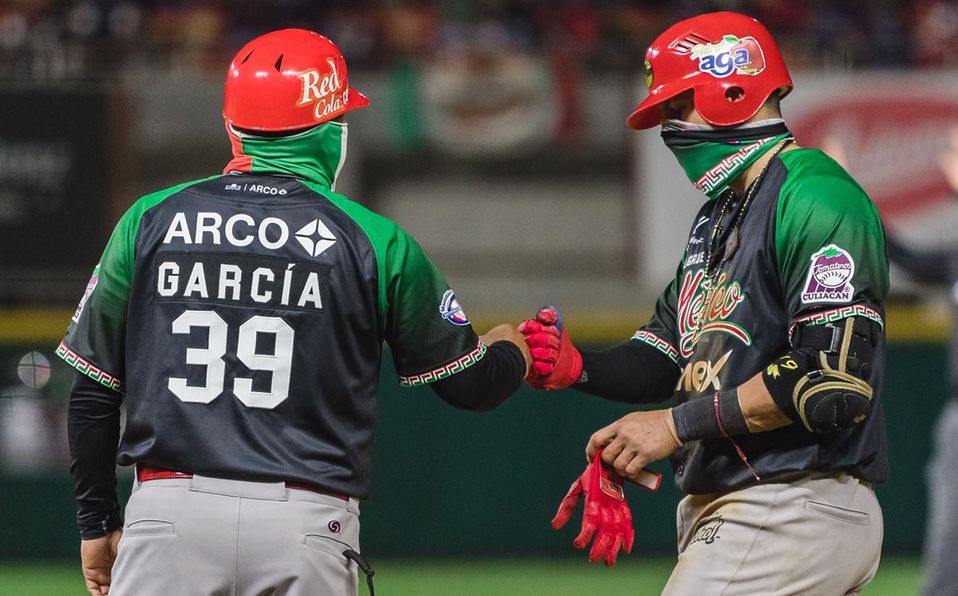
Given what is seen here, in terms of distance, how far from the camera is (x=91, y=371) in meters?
3.72

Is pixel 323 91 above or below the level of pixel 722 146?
above

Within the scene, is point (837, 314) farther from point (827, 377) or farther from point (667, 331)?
point (667, 331)

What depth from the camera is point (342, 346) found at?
3.62m

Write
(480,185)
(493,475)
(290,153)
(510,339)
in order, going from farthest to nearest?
(480,185), (493,475), (510,339), (290,153)

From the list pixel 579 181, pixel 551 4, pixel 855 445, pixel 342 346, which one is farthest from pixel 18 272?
pixel 855 445

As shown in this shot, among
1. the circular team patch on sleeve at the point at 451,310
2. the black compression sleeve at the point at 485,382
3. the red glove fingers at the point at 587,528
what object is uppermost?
the circular team patch on sleeve at the point at 451,310

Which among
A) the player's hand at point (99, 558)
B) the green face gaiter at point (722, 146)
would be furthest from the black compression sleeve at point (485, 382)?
the player's hand at point (99, 558)

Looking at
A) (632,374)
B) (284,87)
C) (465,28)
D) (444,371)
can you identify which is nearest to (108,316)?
(284,87)

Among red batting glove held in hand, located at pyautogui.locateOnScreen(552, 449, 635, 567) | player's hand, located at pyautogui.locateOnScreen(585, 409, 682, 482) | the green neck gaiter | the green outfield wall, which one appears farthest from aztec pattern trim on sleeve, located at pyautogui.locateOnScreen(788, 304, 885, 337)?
the green outfield wall

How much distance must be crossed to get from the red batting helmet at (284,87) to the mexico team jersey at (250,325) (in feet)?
0.57

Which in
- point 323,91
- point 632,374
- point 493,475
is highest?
point 323,91

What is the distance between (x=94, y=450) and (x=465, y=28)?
9211 millimetres

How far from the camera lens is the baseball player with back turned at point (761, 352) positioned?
3.58 m

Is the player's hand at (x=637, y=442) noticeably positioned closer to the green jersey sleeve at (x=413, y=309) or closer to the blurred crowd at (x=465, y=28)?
the green jersey sleeve at (x=413, y=309)
